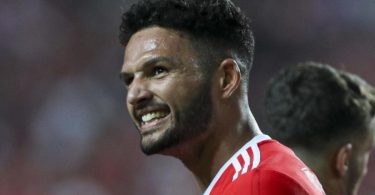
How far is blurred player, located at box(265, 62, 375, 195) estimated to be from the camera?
312 cm

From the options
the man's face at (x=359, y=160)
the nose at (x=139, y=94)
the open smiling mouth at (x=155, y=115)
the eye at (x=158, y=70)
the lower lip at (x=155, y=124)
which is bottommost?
the man's face at (x=359, y=160)

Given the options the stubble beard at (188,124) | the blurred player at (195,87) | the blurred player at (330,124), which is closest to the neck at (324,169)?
the blurred player at (330,124)

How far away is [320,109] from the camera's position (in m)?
3.20

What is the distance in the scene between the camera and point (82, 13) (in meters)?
6.29

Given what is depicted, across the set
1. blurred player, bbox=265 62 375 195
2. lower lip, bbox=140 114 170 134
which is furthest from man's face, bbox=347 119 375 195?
lower lip, bbox=140 114 170 134

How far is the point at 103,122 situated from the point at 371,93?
326 centimetres

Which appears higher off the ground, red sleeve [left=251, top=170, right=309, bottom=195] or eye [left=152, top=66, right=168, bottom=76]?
eye [left=152, top=66, right=168, bottom=76]

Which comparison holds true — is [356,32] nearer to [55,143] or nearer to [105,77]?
[105,77]

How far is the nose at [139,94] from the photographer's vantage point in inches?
94.9

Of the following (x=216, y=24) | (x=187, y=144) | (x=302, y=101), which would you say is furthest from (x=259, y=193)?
(x=302, y=101)

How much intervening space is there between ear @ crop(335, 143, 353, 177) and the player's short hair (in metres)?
0.76

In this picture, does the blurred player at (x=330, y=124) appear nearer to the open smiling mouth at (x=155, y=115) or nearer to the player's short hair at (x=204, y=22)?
the player's short hair at (x=204, y=22)

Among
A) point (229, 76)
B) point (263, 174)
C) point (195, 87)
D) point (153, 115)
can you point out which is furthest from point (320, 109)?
point (263, 174)

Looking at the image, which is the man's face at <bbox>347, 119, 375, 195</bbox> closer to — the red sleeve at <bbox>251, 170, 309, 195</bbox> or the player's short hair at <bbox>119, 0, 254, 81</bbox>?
the player's short hair at <bbox>119, 0, 254, 81</bbox>
